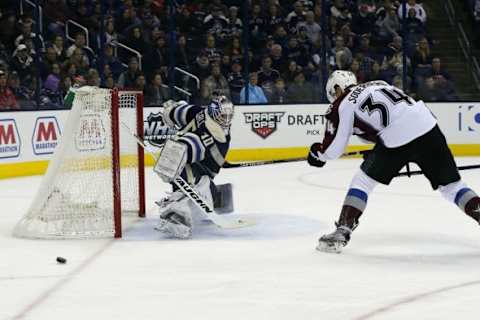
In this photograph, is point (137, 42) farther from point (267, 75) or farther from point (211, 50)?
point (267, 75)

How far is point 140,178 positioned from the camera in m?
6.74

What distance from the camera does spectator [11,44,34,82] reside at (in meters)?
9.85

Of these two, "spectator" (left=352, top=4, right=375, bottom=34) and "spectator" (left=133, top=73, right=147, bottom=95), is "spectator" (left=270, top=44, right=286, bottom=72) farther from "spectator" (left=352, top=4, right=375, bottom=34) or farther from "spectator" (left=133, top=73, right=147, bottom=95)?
"spectator" (left=133, top=73, right=147, bottom=95)

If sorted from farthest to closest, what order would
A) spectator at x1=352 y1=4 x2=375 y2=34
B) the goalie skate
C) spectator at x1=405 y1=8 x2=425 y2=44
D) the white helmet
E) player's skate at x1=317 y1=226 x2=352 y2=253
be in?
spectator at x1=352 y1=4 x2=375 y2=34 → spectator at x1=405 y1=8 x2=425 y2=44 → the goalie skate → the white helmet → player's skate at x1=317 y1=226 x2=352 y2=253

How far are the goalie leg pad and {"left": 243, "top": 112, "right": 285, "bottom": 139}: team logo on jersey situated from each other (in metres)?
4.74

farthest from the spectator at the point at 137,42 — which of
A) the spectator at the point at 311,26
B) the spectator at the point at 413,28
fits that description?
the spectator at the point at 413,28

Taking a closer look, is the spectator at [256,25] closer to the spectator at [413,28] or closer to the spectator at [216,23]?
the spectator at [216,23]

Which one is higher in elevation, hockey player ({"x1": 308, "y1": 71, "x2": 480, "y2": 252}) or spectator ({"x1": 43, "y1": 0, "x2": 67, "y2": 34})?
spectator ({"x1": 43, "y1": 0, "x2": 67, "y2": 34})

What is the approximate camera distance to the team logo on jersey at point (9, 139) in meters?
9.19

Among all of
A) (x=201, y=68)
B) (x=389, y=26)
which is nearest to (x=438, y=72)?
(x=389, y=26)

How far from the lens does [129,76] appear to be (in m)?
10.8

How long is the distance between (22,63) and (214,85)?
2.19 meters

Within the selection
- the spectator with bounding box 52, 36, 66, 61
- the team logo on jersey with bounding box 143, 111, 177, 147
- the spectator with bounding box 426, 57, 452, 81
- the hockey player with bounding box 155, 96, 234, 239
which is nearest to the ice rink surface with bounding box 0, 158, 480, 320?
the hockey player with bounding box 155, 96, 234, 239

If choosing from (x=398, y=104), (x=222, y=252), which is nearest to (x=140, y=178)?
(x=222, y=252)
